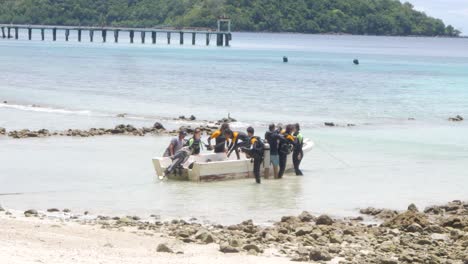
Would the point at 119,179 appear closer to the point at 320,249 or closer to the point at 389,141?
the point at 320,249

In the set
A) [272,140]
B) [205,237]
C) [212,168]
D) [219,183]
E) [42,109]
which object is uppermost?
[272,140]

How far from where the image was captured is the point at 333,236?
16.9 meters

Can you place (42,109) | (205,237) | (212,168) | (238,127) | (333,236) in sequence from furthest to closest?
1. (42,109)
2. (238,127)
3. (212,168)
4. (333,236)
5. (205,237)

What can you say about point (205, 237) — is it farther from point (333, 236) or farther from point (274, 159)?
point (274, 159)

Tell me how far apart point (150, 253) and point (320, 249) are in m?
2.50

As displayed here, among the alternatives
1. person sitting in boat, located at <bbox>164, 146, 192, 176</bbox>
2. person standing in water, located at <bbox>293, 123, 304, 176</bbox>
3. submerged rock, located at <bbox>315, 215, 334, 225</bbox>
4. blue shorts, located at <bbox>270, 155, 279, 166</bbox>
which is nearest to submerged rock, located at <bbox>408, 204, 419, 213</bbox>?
submerged rock, located at <bbox>315, 215, 334, 225</bbox>

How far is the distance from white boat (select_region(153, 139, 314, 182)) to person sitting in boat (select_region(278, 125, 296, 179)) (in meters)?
0.27

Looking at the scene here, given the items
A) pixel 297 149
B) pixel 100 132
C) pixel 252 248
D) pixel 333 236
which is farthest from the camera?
pixel 100 132

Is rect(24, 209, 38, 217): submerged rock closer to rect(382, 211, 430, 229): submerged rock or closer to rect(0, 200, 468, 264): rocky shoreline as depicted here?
rect(0, 200, 468, 264): rocky shoreline

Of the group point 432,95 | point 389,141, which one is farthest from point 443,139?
point 432,95

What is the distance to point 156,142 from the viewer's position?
105 ft

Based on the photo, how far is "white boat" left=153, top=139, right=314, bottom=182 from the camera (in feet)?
77.5

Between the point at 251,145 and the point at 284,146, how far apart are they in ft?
2.47

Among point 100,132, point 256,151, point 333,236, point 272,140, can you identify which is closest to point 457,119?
point 100,132
